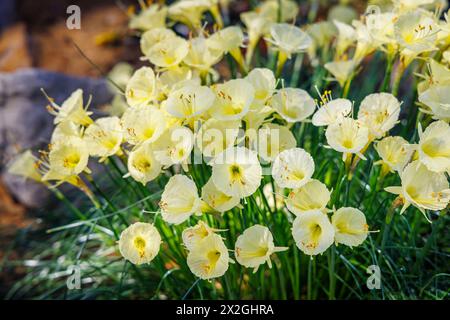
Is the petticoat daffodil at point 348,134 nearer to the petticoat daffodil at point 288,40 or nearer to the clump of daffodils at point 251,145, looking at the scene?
the clump of daffodils at point 251,145

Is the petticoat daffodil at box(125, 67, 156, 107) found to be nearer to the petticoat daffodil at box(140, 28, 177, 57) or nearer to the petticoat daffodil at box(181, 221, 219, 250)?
the petticoat daffodil at box(140, 28, 177, 57)

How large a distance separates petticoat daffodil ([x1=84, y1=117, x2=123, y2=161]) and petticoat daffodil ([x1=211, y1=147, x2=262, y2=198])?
303 millimetres

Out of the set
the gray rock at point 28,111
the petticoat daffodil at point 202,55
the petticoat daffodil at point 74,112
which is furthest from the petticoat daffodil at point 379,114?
the gray rock at point 28,111

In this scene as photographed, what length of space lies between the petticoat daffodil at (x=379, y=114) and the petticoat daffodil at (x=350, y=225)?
0.18 metres

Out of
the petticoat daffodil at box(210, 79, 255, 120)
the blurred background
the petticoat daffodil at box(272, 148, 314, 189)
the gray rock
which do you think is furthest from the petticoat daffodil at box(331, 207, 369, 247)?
the gray rock

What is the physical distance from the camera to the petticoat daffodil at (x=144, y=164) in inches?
56.9

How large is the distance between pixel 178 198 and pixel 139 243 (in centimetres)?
15

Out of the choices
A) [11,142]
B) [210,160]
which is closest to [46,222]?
[11,142]

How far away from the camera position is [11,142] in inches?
105

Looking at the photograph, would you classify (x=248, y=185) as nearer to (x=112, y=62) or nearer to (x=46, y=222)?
(x=46, y=222)

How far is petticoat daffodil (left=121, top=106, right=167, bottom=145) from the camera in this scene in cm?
146

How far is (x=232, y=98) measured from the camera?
57.7 inches

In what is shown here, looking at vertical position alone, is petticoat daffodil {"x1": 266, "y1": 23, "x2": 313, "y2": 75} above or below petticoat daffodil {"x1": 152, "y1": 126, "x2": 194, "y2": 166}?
above
